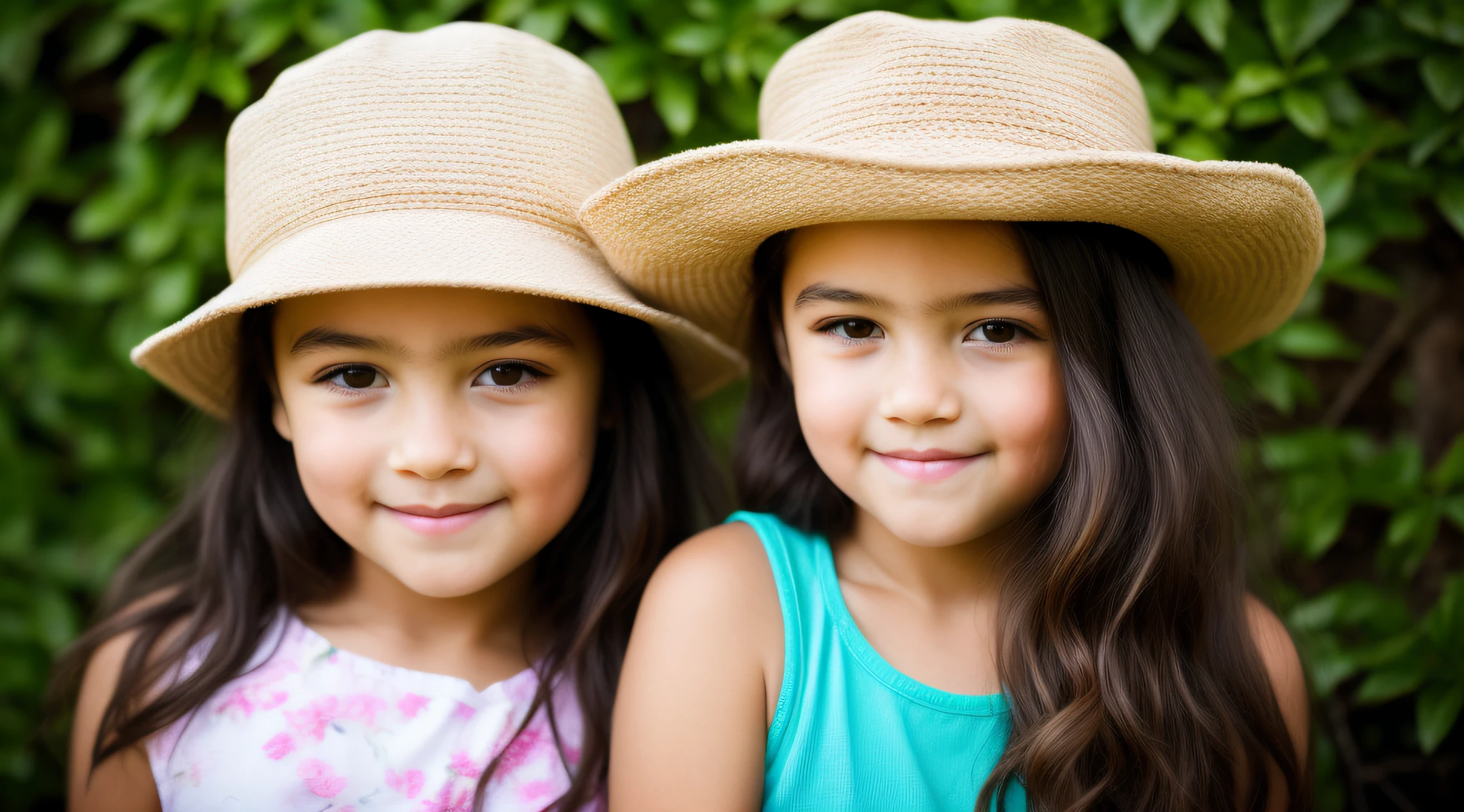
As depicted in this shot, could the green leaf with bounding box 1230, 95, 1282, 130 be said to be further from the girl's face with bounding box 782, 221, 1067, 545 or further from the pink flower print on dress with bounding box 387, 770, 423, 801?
the pink flower print on dress with bounding box 387, 770, 423, 801

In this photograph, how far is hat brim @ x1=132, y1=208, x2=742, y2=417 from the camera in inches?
59.1

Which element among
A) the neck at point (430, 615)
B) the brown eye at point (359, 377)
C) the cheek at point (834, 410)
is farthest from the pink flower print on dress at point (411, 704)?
the cheek at point (834, 410)

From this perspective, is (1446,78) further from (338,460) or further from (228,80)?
(228,80)

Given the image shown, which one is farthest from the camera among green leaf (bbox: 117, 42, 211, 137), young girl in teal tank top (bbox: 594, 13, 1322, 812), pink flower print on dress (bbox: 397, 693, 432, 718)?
green leaf (bbox: 117, 42, 211, 137)

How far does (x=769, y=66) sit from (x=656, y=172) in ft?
2.24

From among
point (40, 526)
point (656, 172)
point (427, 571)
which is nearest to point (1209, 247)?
point (656, 172)

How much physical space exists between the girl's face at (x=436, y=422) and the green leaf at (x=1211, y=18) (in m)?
1.27

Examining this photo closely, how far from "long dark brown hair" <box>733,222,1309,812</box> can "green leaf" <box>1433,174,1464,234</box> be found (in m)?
0.70

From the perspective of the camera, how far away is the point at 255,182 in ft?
5.64

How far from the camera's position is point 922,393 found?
148 cm

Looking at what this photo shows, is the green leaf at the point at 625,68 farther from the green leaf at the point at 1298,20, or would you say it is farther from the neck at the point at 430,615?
the green leaf at the point at 1298,20

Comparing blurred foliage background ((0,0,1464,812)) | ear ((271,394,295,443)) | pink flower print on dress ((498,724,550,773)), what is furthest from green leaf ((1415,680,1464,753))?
ear ((271,394,295,443))

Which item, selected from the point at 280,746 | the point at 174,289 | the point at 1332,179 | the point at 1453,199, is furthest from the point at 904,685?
the point at 174,289

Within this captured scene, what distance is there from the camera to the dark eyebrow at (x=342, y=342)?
5.27 ft
